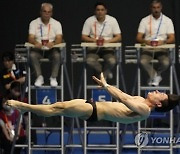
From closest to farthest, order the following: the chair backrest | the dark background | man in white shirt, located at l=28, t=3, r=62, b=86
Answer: man in white shirt, located at l=28, t=3, r=62, b=86 < the chair backrest < the dark background

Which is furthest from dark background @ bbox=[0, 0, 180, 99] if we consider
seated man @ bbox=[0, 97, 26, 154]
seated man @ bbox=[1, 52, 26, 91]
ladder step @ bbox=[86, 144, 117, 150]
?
ladder step @ bbox=[86, 144, 117, 150]

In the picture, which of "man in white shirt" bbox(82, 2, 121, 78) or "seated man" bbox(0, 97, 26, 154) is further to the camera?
"seated man" bbox(0, 97, 26, 154)

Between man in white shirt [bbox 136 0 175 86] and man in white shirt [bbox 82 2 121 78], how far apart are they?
1.29 feet

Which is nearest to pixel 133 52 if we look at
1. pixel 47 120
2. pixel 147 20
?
pixel 147 20

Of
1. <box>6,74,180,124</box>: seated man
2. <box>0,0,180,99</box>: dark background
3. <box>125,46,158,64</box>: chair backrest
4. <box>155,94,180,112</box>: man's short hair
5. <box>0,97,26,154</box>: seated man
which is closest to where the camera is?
<box>6,74,180,124</box>: seated man

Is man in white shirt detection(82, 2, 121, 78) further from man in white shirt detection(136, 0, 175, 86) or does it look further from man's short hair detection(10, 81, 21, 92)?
man's short hair detection(10, 81, 21, 92)

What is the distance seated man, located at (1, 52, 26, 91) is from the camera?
41.7 feet

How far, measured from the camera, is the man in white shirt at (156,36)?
12.2 metres

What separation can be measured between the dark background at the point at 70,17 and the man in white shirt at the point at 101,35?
231 centimetres

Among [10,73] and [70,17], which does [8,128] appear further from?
[70,17]

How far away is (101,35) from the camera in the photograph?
12.4m

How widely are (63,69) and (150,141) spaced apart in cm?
178

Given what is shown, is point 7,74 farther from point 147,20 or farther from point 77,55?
point 147,20

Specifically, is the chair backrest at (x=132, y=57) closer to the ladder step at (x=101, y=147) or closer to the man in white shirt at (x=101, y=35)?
the man in white shirt at (x=101, y=35)
